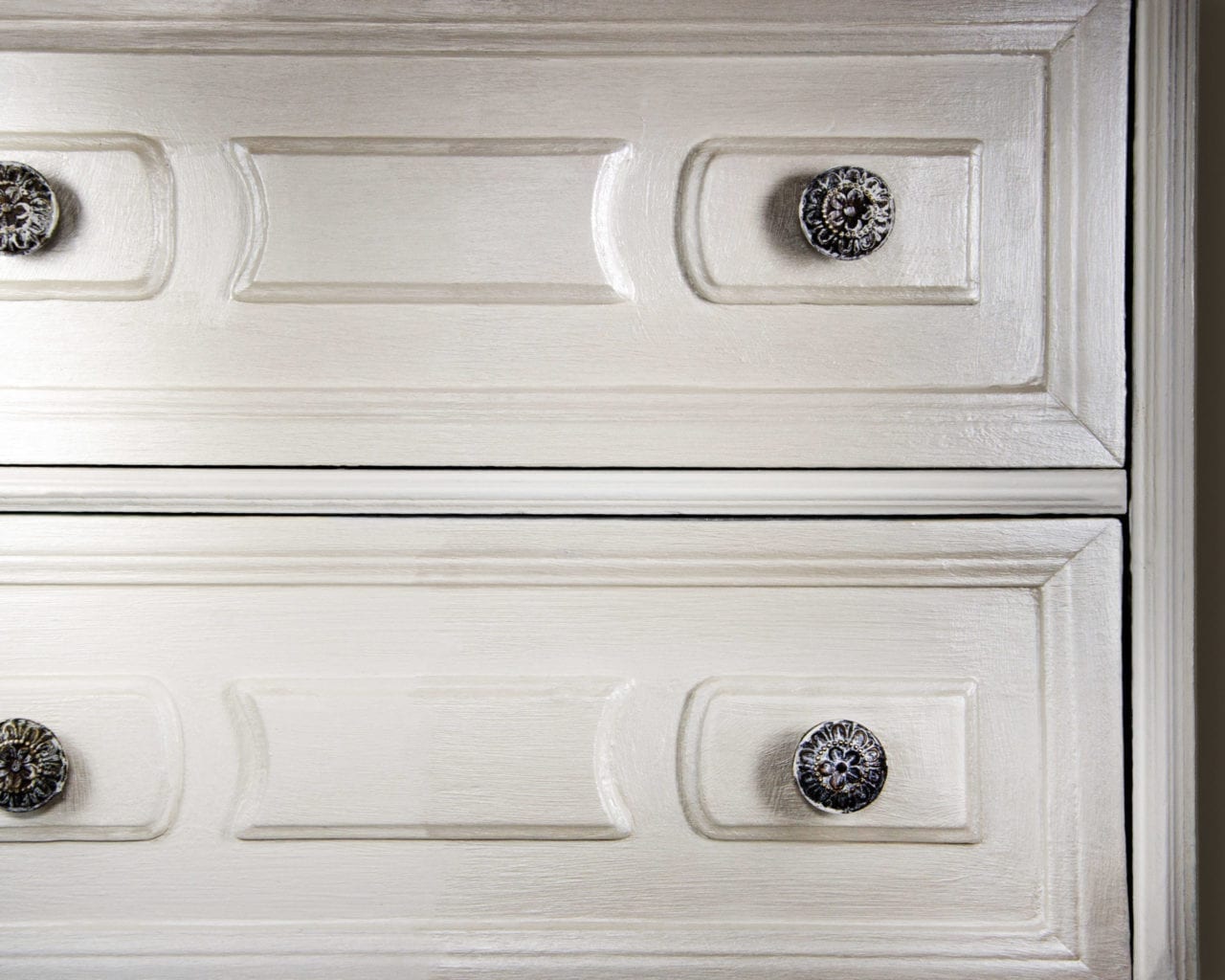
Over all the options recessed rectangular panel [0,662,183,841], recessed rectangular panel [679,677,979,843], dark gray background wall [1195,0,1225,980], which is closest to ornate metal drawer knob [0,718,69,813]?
recessed rectangular panel [0,662,183,841]

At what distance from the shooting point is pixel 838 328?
363 mm

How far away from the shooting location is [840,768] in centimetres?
34

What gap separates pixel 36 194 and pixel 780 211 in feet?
1.03

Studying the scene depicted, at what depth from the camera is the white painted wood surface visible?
1.19 ft

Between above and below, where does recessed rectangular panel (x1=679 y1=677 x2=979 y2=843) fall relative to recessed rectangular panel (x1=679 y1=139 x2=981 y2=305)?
below

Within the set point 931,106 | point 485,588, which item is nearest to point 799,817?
point 485,588

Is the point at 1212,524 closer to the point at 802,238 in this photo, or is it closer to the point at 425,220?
the point at 802,238

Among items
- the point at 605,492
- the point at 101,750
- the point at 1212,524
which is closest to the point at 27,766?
the point at 101,750

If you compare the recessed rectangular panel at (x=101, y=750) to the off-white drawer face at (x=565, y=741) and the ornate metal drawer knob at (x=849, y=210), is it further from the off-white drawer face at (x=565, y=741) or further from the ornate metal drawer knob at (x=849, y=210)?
the ornate metal drawer knob at (x=849, y=210)

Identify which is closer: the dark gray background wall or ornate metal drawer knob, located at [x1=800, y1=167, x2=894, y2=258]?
ornate metal drawer knob, located at [x1=800, y1=167, x2=894, y2=258]

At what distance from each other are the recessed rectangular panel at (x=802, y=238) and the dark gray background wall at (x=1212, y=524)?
30cm

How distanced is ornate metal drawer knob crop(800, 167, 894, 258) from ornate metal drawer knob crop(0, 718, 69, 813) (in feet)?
1.26

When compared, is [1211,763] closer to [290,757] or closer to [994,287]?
[994,287]

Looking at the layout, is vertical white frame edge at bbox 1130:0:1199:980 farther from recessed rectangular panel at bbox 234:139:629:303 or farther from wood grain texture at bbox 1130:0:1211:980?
recessed rectangular panel at bbox 234:139:629:303
